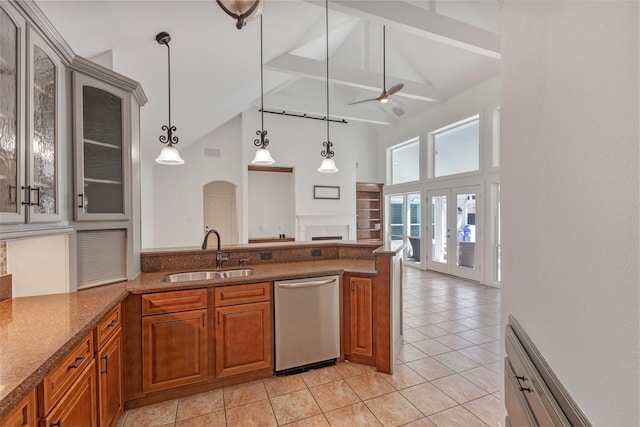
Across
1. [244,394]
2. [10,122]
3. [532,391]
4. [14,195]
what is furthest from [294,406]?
[10,122]

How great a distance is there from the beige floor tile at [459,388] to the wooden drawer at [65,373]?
242 cm

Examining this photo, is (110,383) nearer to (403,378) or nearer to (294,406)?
(294,406)

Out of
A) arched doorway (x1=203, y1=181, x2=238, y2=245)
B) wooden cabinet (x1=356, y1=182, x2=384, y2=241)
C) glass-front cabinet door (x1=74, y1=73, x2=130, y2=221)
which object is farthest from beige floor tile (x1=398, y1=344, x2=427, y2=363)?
wooden cabinet (x1=356, y1=182, x2=384, y2=241)

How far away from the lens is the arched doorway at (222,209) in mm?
7984

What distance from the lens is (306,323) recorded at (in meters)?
2.61

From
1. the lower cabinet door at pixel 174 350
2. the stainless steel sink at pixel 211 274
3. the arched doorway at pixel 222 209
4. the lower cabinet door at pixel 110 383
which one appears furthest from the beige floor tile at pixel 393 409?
the arched doorway at pixel 222 209

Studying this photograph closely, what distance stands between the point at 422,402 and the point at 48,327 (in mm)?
2375

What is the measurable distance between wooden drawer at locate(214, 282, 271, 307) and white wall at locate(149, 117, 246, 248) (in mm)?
5405

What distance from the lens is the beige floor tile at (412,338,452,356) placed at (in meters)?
3.07

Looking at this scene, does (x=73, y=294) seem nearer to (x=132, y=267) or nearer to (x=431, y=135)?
(x=132, y=267)

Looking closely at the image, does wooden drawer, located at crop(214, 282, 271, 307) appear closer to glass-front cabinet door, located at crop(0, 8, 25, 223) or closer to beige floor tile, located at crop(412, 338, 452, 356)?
glass-front cabinet door, located at crop(0, 8, 25, 223)

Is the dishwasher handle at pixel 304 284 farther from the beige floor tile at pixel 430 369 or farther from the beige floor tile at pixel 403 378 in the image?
the beige floor tile at pixel 430 369

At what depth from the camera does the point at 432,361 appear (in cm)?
286

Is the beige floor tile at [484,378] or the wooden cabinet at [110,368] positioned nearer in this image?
the wooden cabinet at [110,368]
